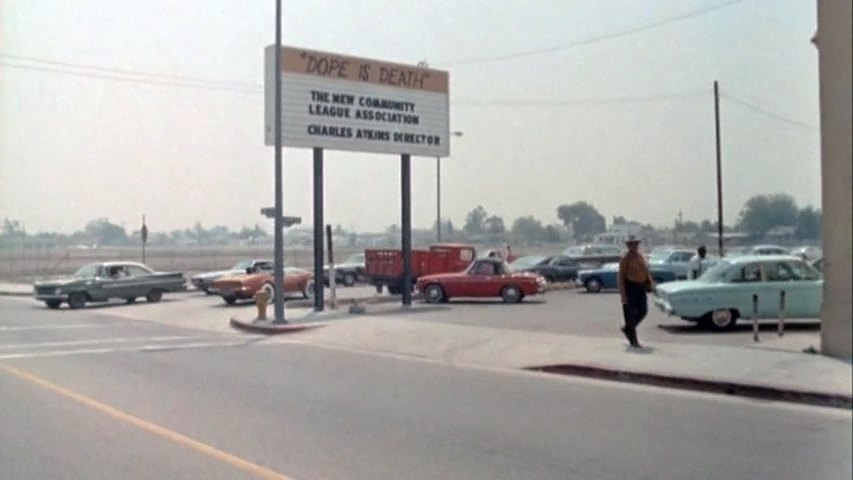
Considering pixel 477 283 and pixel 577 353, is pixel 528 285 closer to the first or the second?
pixel 477 283

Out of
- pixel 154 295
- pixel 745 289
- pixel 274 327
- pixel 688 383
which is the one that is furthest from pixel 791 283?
pixel 154 295

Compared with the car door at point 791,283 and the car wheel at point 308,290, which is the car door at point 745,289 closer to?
the car door at point 791,283

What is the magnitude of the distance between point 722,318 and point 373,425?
10.2 meters

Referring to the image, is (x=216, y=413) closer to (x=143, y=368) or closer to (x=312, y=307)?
(x=143, y=368)

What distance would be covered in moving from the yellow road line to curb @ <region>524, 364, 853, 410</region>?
4.72 metres

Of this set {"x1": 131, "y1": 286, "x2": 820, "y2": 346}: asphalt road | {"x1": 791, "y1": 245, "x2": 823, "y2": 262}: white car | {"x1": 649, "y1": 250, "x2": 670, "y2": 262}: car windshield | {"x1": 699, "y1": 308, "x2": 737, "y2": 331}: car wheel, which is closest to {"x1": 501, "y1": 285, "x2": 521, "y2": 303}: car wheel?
{"x1": 131, "y1": 286, "x2": 820, "y2": 346}: asphalt road

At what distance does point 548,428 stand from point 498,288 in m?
21.0

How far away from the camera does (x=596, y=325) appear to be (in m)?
20.6

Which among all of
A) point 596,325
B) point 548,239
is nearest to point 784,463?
point 596,325

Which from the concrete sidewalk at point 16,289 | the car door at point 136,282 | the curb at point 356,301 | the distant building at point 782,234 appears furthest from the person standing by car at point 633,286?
the concrete sidewalk at point 16,289

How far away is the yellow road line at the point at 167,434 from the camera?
25.5 feet

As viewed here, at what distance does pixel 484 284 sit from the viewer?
30.6m

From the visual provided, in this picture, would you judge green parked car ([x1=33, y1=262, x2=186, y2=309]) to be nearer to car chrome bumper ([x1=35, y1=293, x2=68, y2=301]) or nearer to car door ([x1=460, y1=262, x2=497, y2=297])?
car chrome bumper ([x1=35, y1=293, x2=68, y2=301])

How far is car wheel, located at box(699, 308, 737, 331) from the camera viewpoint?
17938mm
